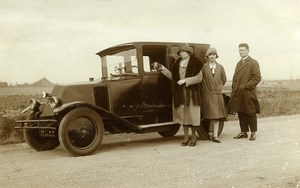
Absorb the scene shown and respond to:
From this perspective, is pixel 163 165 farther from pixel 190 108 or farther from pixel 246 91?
pixel 246 91

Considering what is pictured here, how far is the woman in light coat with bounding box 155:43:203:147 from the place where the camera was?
7363 millimetres

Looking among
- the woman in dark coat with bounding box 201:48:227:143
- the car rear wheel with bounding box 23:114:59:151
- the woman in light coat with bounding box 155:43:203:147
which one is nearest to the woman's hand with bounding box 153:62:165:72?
the woman in light coat with bounding box 155:43:203:147

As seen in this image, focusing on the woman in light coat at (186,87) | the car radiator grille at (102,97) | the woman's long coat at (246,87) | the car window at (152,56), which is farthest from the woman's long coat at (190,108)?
the car radiator grille at (102,97)

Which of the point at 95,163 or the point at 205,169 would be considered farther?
the point at 95,163

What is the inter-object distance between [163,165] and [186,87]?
2.35 metres

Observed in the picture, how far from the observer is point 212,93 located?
791cm

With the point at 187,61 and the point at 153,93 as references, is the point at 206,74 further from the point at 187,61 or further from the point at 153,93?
the point at 153,93

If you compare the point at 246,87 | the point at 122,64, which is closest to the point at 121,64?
the point at 122,64

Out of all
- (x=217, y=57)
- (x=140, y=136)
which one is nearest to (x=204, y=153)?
(x=217, y=57)

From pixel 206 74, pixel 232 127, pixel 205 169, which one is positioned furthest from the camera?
pixel 232 127

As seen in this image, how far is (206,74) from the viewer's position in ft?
26.0

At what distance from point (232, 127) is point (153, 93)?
354 cm

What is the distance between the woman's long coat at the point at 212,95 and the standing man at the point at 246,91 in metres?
0.32

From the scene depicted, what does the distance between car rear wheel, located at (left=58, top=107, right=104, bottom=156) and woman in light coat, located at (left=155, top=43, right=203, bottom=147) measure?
160 centimetres
